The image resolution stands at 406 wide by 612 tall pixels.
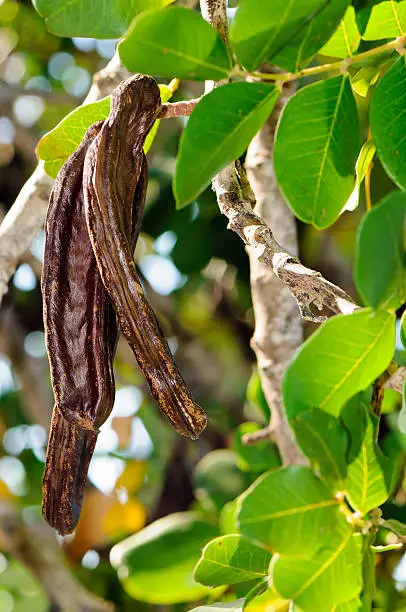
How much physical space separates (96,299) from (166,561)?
682mm

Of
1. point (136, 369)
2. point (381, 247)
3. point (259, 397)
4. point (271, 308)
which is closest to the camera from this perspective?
point (381, 247)

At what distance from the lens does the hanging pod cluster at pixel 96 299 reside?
58 centimetres

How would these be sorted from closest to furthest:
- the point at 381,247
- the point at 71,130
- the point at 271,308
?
the point at 381,247 → the point at 71,130 → the point at 271,308

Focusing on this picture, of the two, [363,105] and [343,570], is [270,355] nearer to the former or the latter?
[363,105]

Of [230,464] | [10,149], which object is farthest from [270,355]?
[10,149]

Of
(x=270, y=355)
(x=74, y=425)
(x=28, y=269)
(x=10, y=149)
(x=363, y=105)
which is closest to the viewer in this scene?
(x=74, y=425)

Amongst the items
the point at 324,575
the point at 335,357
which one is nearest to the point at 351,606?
the point at 324,575

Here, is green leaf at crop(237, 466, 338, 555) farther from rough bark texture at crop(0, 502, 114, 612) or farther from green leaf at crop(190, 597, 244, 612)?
rough bark texture at crop(0, 502, 114, 612)

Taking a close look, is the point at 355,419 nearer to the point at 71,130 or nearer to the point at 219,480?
the point at 71,130

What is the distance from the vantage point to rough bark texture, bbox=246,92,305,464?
1.12 m

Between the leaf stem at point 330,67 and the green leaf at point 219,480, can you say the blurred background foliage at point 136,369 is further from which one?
the leaf stem at point 330,67

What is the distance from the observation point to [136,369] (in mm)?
1874

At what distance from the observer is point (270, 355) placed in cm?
112

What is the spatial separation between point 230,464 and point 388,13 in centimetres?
96
